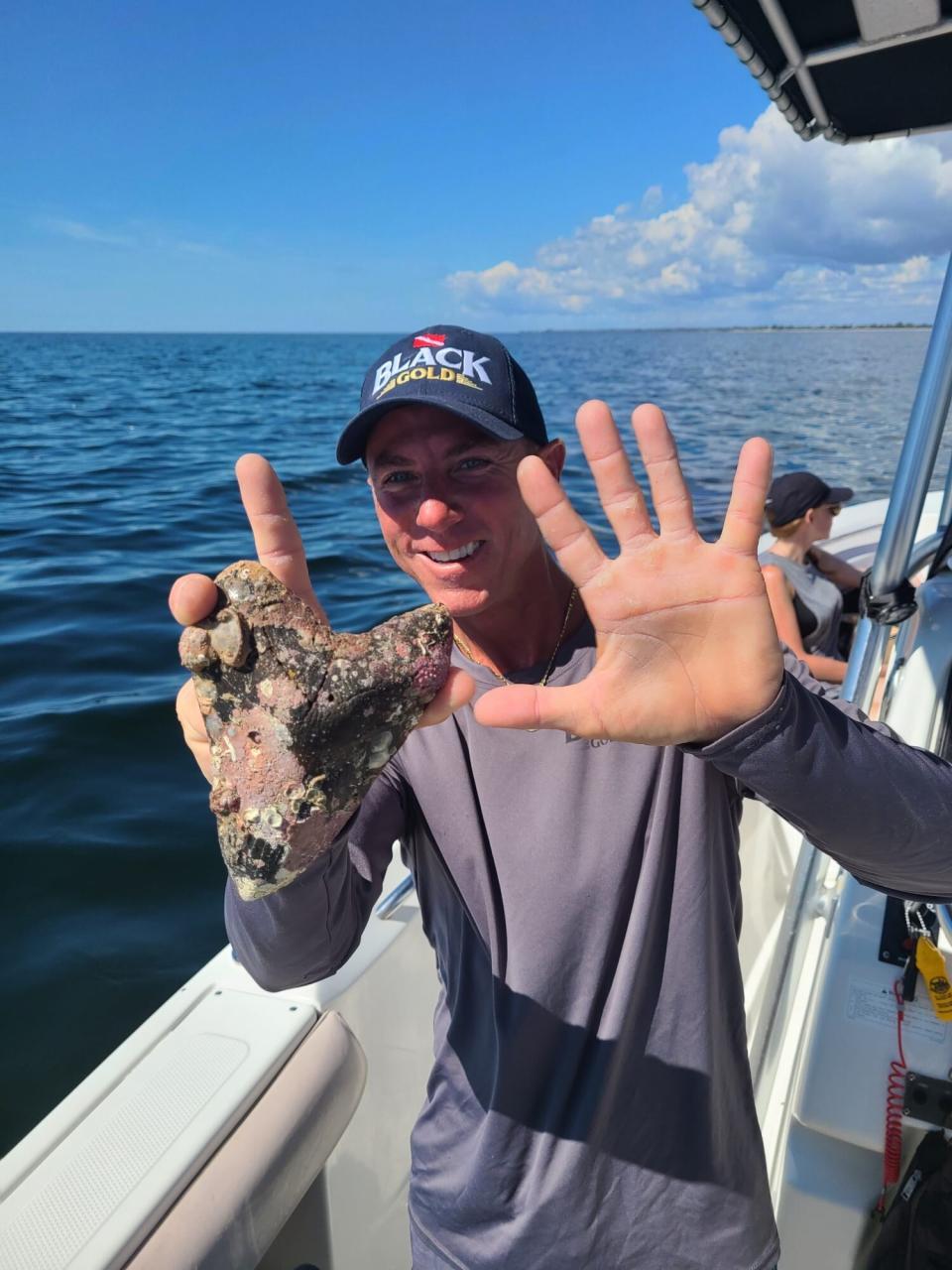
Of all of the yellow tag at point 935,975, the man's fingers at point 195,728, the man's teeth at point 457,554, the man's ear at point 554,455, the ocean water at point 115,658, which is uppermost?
the man's ear at point 554,455

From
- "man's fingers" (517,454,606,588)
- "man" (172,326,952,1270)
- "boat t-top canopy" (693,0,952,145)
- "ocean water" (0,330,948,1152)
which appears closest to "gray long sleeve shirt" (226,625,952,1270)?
"man" (172,326,952,1270)

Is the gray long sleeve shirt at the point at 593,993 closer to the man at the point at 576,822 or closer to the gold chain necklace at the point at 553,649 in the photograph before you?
the man at the point at 576,822

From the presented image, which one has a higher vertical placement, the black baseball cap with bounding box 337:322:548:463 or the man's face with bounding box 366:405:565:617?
the black baseball cap with bounding box 337:322:548:463

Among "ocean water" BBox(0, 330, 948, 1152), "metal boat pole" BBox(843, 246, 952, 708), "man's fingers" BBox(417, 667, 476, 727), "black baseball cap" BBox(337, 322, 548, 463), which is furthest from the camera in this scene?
"ocean water" BBox(0, 330, 948, 1152)

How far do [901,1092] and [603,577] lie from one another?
1.64m

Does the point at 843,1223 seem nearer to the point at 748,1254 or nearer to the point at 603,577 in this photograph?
the point at 748,1254

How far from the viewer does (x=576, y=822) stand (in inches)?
58.1

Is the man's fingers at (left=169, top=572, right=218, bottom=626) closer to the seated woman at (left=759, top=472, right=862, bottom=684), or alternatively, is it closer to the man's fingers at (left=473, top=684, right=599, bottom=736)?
the man's fingers at (left=473, top=684, right=599, bottom=736)

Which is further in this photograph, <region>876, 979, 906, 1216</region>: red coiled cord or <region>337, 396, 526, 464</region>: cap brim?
<region>876, 979, 906, 1216</region>: red coiled cord

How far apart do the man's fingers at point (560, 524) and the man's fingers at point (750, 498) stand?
0.18m

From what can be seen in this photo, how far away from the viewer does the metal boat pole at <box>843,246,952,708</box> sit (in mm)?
2430

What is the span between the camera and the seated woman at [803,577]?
4246 mm

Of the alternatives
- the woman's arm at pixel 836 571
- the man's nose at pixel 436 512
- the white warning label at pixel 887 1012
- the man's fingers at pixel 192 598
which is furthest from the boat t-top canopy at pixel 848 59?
the woman's arm at pixel 836 571

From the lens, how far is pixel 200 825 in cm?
439
